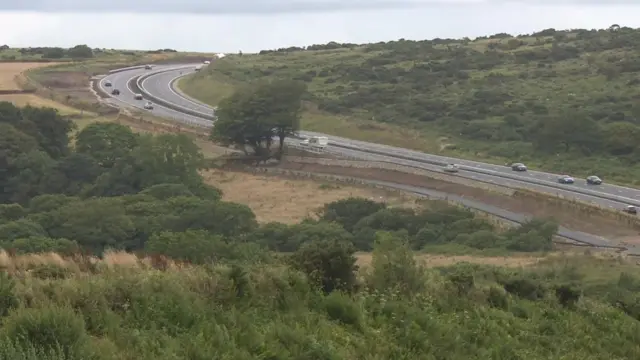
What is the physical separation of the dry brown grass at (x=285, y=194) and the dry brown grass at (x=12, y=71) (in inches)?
1555

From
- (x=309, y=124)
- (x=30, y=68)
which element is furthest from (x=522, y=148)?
(x=30, y=68)

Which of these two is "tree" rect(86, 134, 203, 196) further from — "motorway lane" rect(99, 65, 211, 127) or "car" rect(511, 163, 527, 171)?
"motorway lane" rect(99, 65, 211, 127)

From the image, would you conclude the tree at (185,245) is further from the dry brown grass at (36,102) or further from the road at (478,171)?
the dry brown grass at (36,102)

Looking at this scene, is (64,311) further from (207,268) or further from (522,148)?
(522,148)

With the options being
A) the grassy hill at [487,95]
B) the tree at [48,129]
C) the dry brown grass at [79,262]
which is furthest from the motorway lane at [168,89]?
the dry brown grass at [79,262]

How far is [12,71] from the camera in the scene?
328ft

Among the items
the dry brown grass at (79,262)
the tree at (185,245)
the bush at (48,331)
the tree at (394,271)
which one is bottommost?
the tree at (185,245)

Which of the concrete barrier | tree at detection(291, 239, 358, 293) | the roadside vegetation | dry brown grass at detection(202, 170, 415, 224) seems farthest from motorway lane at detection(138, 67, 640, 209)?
tree at detection(291, 239, 358, 293)

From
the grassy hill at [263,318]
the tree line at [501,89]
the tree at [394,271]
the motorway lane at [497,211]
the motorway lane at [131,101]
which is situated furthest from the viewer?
the motorway lane at [131,101]

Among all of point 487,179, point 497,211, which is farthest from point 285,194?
point 497,211

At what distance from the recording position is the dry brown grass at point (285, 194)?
48.2m

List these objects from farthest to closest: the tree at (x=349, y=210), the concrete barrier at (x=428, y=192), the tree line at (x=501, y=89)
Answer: the tree line at (x=501, y=89), the tree at (x=349, y=210), the concrete barrier at (x=428, y=192)

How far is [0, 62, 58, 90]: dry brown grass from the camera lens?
8762 centimetres

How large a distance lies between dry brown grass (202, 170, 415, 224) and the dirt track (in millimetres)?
2995
